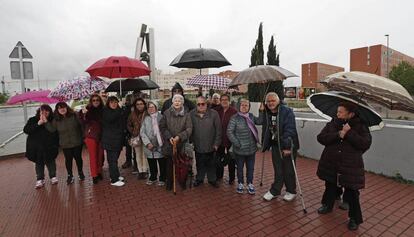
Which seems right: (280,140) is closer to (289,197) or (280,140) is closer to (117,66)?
(289,197)

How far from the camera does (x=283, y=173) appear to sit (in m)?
3.84

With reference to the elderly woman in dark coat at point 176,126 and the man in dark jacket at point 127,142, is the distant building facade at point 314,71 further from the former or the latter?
the elderly woman in dark coat at point 176,126

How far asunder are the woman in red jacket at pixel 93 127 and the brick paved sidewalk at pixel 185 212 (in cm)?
49

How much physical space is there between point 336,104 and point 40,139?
5053 millimetres

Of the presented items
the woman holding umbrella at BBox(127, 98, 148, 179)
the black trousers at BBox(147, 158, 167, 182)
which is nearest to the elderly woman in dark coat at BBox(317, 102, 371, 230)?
the black trousers at BBox(147, 158, 167, 182)

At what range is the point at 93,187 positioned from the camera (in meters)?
4.61

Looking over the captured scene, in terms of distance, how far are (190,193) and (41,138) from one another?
9.66ft

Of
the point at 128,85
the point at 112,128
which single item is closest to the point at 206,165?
the point at 112,128

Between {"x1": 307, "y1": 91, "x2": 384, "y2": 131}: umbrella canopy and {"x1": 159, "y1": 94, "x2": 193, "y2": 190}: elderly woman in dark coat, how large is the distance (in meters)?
1.98

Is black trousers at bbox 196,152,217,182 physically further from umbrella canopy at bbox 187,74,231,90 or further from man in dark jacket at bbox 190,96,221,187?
umbrella canopy at bbox 187,74,231,90

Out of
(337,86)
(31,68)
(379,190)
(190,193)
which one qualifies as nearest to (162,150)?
(190,193)

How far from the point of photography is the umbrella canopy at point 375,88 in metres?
2.29

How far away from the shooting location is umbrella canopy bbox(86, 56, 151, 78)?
14.3ft

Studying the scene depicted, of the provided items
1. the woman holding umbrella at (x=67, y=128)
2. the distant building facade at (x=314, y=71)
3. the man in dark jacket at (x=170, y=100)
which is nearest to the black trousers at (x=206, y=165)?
the man in dark jacket at (x=170, y=100)
